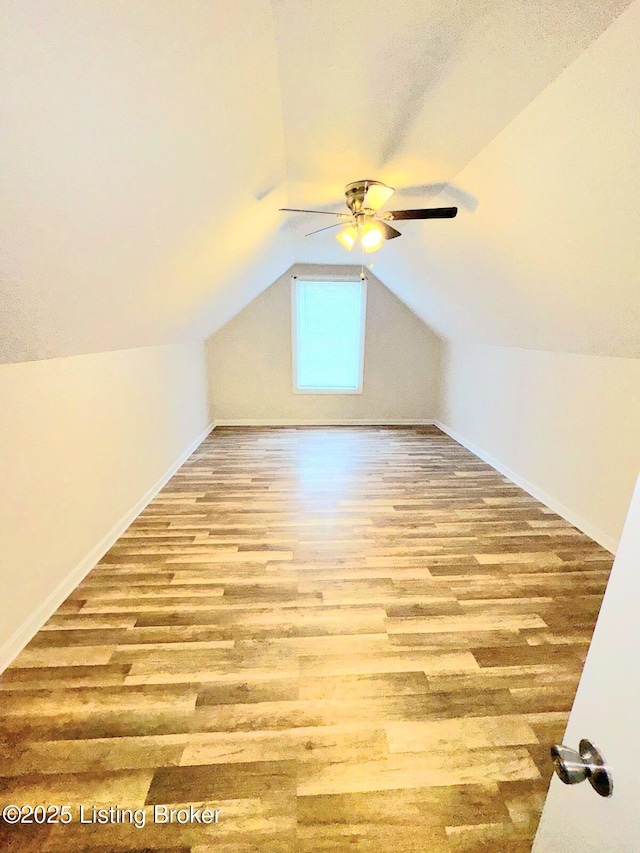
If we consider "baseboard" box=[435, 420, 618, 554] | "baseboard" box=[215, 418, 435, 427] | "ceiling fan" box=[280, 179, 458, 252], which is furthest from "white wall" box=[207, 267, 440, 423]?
"ceiling fan" box=[280, 179, 458, 252]

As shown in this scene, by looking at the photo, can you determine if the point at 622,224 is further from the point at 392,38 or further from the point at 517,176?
the point at 392,38

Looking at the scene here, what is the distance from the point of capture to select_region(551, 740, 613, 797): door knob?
1.70 ft

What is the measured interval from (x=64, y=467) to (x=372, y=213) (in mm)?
2251

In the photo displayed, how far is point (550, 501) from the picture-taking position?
10.5 ft

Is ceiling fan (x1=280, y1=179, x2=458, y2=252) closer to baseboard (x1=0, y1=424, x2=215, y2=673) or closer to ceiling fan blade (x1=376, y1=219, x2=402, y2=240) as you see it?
ceiling fan blade (x1=376, y1=219, x2=402, y2=240)

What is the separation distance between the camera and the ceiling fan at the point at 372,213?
81.2 inches

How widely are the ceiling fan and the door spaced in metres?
2.00

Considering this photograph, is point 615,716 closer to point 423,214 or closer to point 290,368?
point 423,214

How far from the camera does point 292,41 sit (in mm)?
1274

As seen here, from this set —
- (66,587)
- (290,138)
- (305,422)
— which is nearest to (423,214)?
(290,138)

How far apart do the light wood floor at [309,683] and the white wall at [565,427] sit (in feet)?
1.06

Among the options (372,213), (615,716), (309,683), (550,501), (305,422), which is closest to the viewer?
(615,716)

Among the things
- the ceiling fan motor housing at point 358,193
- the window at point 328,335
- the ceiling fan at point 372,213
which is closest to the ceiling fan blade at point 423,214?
the ceiling fan at point 372,213

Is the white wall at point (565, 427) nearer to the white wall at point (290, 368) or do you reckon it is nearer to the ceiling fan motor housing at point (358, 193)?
the white wall at point (290, 368)
